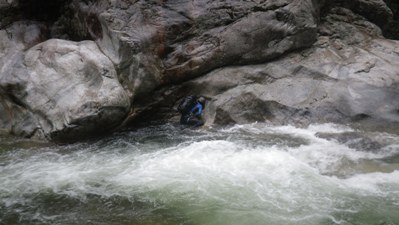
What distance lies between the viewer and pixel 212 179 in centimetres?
627

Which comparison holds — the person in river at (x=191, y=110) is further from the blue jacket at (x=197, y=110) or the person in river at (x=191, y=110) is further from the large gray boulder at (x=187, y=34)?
the large gray boulder at (x=187, y=34)

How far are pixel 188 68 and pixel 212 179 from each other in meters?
4.59

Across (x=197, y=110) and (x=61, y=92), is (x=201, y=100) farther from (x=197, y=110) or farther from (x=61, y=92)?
(x=61, y=92)

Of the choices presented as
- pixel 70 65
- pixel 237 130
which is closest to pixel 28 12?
pixel 70 65

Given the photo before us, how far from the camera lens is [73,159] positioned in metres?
7.63

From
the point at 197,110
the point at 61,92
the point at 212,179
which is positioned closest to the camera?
the point at 212,179

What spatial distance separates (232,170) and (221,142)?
149cm

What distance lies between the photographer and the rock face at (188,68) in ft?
29.9

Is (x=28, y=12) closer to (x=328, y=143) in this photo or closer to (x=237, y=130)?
(x=237, y=130)

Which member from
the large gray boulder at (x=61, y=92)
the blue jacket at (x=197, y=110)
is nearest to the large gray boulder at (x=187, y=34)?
the large gray boulder at (x=61, y=92)

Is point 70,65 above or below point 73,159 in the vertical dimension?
above

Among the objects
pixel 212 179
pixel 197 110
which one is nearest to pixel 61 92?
pixel 197 110

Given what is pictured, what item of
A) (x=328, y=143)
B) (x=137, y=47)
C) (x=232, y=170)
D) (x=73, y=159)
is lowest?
(x=328, y=143)

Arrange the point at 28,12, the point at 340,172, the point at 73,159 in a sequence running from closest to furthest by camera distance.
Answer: the point at 340,172
the point at 73,159
the point at 28,12
